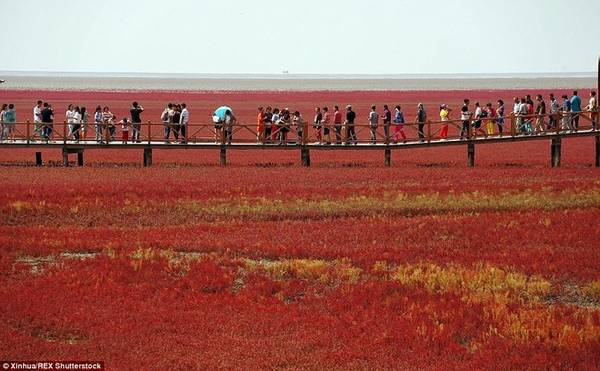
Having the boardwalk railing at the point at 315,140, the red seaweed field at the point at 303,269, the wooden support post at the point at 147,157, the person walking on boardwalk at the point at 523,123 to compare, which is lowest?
the red seaweed field at the point at 303,269

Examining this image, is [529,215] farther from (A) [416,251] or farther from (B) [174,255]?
(B) [174,255]

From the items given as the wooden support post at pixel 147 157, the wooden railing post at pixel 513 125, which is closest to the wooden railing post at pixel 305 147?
the wooden support post at pixel 147 157

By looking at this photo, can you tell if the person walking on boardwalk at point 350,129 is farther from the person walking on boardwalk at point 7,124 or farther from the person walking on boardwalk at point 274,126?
the person walking on boardwalk at point 7,124

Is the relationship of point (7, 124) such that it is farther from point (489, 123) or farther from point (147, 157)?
point (489, 123)

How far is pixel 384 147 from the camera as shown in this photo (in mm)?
44656

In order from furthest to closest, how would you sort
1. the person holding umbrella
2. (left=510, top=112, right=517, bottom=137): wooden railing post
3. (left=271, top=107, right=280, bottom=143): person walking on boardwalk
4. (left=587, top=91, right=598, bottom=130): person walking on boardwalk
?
the person holding umbrella
(left=271, top=107, right=280, bottom=143): person walking on boardwalk
(left=587, top=91, right=598, bottom=130): person walking on boardwalk
(left=510, top=112, right=517, bottom=137): wooden railing post

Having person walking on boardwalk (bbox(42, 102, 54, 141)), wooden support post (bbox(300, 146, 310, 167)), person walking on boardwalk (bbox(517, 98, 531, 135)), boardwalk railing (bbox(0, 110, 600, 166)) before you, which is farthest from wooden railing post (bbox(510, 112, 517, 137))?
person walking on boardwalk (bbox(42, 102, 54, 141))

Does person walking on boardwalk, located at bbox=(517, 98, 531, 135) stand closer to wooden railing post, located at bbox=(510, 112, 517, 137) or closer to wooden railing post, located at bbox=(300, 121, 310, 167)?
wooden railing post, located at bbox=(510, 112, 517, 137)

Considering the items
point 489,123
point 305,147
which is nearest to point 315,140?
point 305,147

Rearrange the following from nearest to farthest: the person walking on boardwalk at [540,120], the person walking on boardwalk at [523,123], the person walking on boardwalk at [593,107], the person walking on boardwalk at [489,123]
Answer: the person walking on boardwalk at [540,120] → the person walking on boardwalk at [593,107] → the person walking on boardwalk at [523,123] → the person walking on boardwalk at [489,123]

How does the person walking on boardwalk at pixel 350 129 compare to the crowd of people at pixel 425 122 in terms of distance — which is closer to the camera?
the crowd of people at pixel 425 122

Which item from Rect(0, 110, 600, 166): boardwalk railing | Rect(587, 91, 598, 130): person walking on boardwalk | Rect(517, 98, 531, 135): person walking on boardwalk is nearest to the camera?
Rect(587, 91, 598, 130): person walking on boardwalk

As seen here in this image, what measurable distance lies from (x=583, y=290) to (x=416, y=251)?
513cm

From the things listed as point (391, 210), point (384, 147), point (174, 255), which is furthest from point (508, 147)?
point (174, 255)
